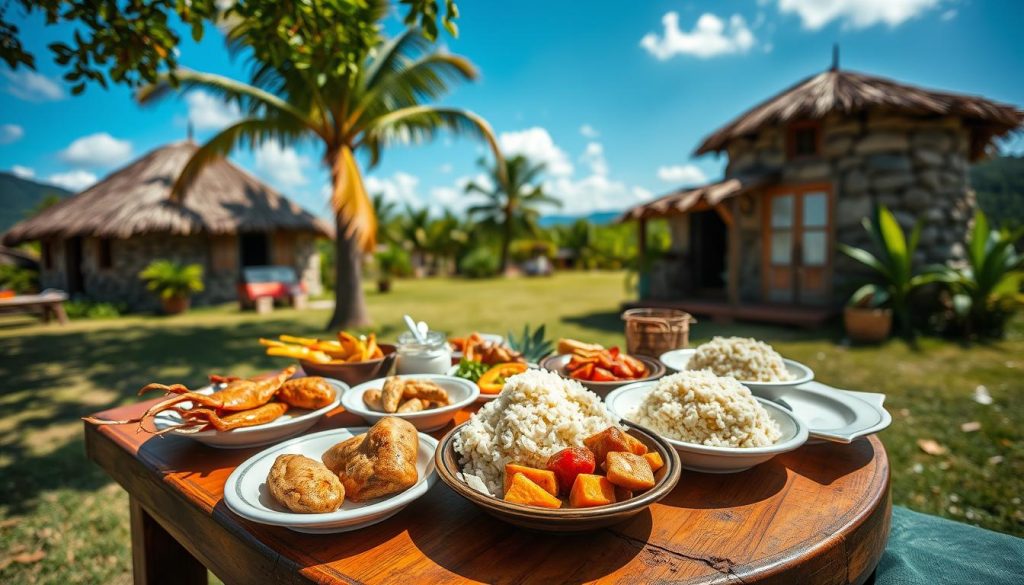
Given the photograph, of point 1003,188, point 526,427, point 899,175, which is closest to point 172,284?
point 526,427

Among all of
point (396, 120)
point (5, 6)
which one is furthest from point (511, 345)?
point (396, 120)

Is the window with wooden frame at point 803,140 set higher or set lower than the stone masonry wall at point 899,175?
higher

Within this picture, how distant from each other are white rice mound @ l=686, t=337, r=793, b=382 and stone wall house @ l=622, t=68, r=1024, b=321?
7060mm

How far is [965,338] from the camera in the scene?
23.0ft

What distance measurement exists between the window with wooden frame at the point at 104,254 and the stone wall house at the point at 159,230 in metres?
0.03

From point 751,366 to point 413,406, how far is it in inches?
44.8

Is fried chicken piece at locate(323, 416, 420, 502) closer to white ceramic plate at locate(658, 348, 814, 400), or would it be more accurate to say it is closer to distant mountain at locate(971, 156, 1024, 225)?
white ceramic plate at locate(658, 348, 814, 400)

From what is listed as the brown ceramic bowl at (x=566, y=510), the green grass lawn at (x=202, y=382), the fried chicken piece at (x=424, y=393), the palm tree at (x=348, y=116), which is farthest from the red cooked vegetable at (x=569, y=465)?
the palm tree at (x=348, y=116)

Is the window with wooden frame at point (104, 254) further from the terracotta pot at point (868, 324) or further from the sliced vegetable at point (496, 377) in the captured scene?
the terracotta pot at point (868, 324)

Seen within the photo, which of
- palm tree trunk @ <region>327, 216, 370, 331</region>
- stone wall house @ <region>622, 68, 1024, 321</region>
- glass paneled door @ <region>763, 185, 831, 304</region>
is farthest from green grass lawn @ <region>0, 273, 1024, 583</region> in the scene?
stone wall house @ <region>622, 68, 1024, 321</region>

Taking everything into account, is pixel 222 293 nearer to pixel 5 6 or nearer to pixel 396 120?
pixel 396 120

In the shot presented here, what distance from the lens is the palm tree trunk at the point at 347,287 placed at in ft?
32.3

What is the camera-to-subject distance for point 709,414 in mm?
1229

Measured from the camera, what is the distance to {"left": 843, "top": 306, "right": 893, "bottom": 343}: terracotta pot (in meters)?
6.90
